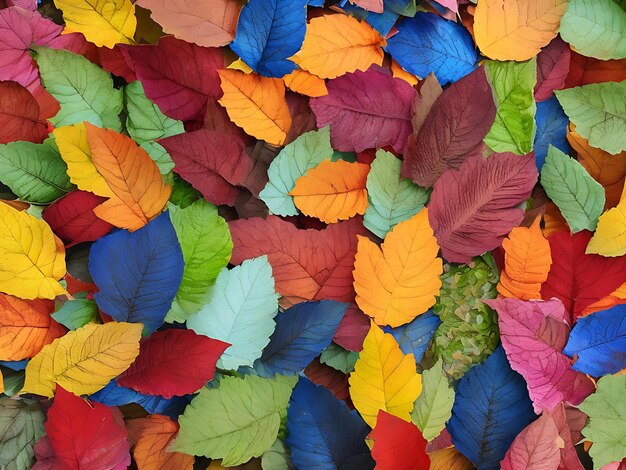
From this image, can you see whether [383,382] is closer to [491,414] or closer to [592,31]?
[491,414]

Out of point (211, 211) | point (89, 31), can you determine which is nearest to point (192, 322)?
point (211, 211)

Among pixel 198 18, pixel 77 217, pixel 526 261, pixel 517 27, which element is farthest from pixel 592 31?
pixel 77 217

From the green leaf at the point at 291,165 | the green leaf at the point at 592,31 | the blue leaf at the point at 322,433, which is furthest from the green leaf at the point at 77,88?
the green leaf at the point at 592,31

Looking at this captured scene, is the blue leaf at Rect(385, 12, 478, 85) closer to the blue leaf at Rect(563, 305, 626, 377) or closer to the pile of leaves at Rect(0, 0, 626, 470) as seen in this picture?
the pile of leaves at Rect(0, 0, 626, 470)

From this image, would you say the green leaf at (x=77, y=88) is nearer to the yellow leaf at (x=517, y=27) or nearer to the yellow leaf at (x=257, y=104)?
the yellow leaf at (x=257, y=104)

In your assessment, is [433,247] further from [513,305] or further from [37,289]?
[37,289]

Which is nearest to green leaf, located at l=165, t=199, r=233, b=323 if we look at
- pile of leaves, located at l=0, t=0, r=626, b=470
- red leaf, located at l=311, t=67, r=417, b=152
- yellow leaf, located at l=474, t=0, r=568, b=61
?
pile of leaves, located at l=0, t=0, r=626, b=470

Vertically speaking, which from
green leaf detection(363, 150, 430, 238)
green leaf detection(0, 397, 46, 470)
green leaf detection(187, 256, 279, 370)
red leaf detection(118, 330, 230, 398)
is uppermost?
green leaf detection(363, 150, 430, 238)
